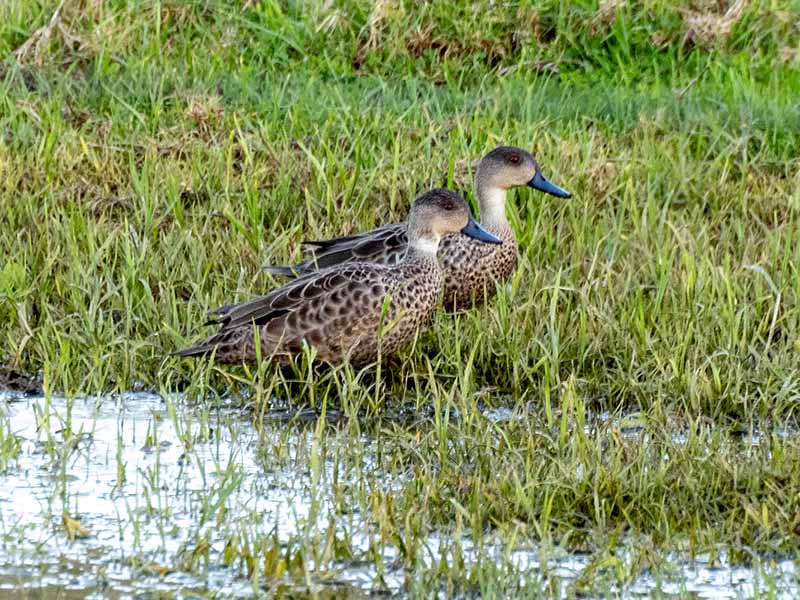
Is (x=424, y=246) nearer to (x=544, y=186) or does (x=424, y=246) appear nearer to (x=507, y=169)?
(x=507, y=169)

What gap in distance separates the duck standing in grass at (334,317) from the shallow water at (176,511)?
0.32 m

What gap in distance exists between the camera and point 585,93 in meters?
8.70

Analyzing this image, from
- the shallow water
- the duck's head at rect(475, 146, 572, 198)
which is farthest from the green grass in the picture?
the duck's head at rect(475, 146, 572, 198)

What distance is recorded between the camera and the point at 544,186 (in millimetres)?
7074

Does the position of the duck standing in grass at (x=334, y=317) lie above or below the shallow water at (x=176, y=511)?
above

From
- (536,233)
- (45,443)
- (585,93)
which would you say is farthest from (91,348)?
(585,93)

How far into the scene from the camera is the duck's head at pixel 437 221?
6180 millimetres

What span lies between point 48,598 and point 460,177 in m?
4.01

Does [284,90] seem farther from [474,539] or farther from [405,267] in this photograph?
[474,539]

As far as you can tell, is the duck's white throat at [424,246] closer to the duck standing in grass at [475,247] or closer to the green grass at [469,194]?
the duck standing in grass at [475,247]

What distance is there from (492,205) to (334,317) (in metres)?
1.48

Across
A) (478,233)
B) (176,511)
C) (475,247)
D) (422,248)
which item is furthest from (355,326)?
(176,511)

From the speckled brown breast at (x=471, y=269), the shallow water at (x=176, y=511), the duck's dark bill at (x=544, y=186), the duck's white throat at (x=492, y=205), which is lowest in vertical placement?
the shallow water at (x=176, y=511)

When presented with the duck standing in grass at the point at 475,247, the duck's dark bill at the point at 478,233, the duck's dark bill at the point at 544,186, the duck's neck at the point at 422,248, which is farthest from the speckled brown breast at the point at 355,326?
the duck's dark bill at the point at 544,186
